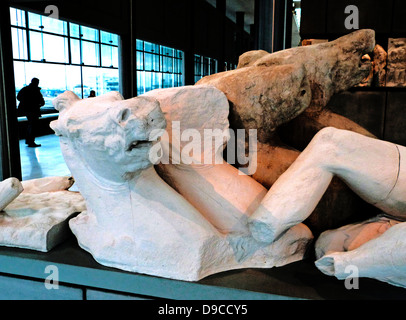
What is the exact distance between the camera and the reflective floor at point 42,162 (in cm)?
590

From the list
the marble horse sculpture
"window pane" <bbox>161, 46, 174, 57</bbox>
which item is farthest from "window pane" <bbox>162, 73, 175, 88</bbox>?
the marble horse sculpture

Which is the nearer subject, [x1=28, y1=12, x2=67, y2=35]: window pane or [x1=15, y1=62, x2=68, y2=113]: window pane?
[x1=15, y1=62, x2=68, y2=113]: window pane

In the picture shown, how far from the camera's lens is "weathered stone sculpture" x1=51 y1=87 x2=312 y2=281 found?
1672 mm

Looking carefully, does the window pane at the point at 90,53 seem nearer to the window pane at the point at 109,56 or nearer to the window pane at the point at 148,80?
the window pane at the point at 109,56

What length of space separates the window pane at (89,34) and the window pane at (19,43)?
1.70 metres

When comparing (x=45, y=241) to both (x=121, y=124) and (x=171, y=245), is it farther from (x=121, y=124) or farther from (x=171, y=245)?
(x=121, y=124)

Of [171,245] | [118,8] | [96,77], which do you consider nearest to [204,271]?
[171,245]

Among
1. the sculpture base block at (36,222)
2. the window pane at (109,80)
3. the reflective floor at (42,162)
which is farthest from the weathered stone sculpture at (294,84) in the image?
the window pane at (109,80)

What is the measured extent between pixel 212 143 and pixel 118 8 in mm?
4124

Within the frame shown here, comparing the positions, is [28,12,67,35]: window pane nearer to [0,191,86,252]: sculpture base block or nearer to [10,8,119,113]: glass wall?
[10,8,119,113]: glass wall

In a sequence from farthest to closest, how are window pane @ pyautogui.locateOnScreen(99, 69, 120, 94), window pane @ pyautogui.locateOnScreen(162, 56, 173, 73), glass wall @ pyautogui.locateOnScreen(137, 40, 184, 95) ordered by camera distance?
window pane @ pyautogui.locateOnScreen(162, 56, 173, 73)
glass wall @ pyautogui.locateOnScreen(137, 40, 184, 95)
window pane @ pyautogui.locateOnScreen(99, 69, 120, 94)

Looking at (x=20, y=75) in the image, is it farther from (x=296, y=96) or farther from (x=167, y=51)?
(x=167, y=51)

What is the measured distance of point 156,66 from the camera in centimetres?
1033

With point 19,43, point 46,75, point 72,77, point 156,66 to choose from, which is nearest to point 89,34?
point 72,77
